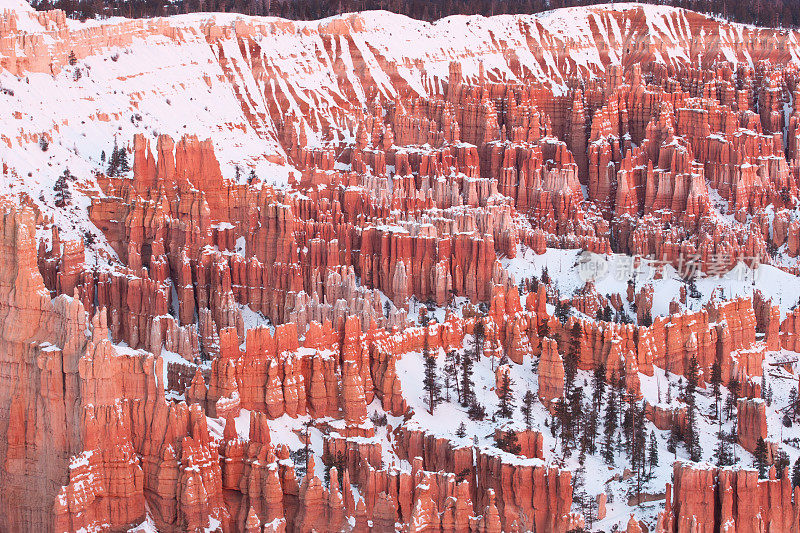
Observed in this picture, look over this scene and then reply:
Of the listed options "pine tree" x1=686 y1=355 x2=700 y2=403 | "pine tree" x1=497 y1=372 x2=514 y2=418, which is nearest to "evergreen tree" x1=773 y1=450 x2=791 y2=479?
"pine tree" x1=686 y1=355 x2=700 y2=403

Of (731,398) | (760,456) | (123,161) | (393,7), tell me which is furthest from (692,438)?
(393,7)

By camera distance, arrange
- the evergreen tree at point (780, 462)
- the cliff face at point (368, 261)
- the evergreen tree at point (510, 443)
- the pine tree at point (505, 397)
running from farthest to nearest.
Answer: the pine tree at point (505, 397), the evergreen tree at point (780, 462), the evergreen tree at point (510, 443), the cliff face at point (368, 261)

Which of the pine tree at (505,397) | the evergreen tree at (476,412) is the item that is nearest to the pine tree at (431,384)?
the evergreen tree at (476,412)

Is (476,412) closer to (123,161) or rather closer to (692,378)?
(692,378)

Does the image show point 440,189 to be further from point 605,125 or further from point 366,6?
point 366,6

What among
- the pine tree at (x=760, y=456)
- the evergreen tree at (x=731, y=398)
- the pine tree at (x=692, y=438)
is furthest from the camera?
the evergreen tree at (x=731, y=398)

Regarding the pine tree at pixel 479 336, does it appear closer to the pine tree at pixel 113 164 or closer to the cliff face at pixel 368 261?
the cliff face at pixel 368 261

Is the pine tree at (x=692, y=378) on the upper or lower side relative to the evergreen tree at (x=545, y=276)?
lower

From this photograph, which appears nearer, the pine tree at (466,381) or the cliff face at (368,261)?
the cliff face at (368,261)

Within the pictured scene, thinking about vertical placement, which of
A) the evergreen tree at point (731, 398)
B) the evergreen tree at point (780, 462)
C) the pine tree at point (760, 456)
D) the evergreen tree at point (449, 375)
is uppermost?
the evergreen tree at point (449, 375)
